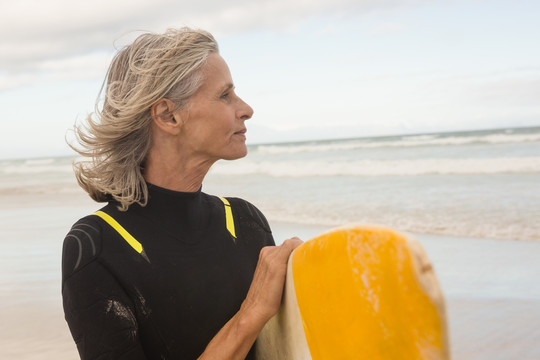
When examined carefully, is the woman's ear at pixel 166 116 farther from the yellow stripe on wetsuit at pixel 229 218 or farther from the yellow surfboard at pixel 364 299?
the yellow surfboard at pixel 364 299

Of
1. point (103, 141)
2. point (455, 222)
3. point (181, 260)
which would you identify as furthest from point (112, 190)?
point (455, 222)

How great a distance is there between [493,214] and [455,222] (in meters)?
0.63

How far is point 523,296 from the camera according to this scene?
13.9 feet

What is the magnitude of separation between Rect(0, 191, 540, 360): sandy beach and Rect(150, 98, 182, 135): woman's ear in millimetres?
2731

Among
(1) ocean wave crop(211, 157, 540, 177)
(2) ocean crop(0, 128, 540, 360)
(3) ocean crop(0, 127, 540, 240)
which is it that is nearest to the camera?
(2) ocean crop(0, 128, 540, 360)

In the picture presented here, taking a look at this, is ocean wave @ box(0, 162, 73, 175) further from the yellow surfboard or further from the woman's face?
the yellow surfboard

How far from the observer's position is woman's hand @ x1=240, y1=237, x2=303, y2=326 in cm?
125

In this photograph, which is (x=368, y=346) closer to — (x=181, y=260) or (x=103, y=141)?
(x=181, y=260)

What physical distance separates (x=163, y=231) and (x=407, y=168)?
1454 centimetres

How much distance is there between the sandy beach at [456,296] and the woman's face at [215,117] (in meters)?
2.64

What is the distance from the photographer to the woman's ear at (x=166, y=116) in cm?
138

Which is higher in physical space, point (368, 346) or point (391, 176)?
point (368, 346)

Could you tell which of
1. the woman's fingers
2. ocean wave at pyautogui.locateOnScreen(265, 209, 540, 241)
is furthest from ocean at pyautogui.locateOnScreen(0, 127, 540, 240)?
the woman's fingers

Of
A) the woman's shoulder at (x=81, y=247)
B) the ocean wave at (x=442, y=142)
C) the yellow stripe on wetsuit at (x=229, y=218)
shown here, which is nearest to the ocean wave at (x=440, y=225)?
the yellow stripe on wetsuit at (x=229, y=218)
